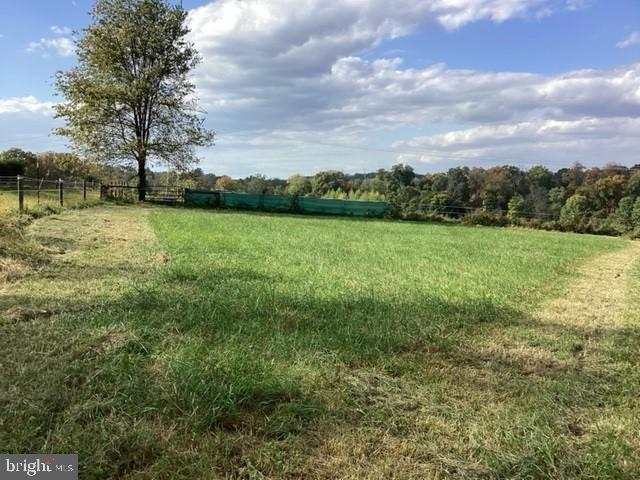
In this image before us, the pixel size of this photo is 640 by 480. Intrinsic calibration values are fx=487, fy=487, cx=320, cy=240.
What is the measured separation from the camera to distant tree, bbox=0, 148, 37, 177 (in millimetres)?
45531

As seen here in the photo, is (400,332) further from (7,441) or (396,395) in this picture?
(7,441)

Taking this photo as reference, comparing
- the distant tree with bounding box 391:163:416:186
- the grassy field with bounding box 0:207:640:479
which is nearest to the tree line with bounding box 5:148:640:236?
the distant tree with bounding box 391:163:416:186

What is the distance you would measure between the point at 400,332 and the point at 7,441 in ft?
11.5

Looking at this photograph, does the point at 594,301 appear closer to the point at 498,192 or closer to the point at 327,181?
the point at 498,192

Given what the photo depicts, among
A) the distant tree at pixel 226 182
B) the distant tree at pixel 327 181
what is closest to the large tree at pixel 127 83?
the distant tree at pixel 327 181

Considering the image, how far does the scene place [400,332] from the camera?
507 centimetres

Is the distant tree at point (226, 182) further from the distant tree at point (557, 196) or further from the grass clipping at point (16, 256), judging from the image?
the grass clipping at point (16, 256)

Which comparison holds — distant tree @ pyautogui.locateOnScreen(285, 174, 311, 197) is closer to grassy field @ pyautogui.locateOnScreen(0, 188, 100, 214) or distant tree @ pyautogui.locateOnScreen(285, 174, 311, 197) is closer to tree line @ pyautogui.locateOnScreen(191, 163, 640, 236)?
tree line @ pyautogui.locateOnScreen(191, 163, 640, 236)

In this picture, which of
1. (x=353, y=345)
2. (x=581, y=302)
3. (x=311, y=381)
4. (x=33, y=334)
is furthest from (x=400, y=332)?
(x=581, y=302)

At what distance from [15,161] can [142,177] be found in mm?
24503

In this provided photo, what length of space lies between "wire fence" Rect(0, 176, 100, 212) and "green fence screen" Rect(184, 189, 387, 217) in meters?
7.63

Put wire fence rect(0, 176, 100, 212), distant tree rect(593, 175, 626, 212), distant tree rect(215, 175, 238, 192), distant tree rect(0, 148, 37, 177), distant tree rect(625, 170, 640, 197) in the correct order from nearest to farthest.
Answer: wire fence rect(0, 176, 100, 212)
distant tree rect(0, 148, 37, 177)
distant tree rect(625, 170, 640, 197)
distant tree rect(593, 175, 626, 212)
distant tree rect(215, 175, 238, 192)

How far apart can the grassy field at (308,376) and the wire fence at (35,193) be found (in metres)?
9.48

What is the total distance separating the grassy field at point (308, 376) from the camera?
2709 millimetres
